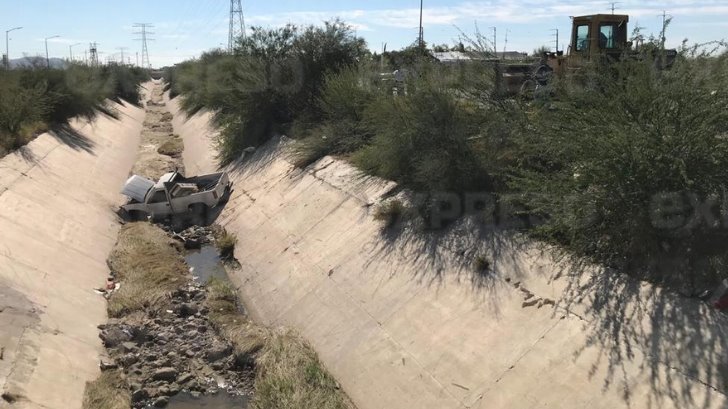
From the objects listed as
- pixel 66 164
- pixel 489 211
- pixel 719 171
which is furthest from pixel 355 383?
pixel 66 164

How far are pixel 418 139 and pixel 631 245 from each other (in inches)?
263

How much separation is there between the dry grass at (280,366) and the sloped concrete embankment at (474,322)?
1.24ft

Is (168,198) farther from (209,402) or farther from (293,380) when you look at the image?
(293,380)

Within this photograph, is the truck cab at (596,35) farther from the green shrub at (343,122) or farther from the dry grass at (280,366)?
the dry grass at (280,366)

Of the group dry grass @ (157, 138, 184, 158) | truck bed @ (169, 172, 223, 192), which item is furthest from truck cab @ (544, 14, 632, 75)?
dry grass @ (157, 138, 184, 158)

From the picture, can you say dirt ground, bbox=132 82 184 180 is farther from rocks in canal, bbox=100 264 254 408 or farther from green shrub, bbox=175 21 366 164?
rocks in canal, bbox=100 264 254 408

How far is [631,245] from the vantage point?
369 inches

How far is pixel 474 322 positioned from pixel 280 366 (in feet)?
11.2

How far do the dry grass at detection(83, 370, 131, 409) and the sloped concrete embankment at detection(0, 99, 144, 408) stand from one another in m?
0.16

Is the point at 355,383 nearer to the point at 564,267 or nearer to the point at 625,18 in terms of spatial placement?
the point at 564,267

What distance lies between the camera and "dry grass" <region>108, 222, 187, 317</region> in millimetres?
14406

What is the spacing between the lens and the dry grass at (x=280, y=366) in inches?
390

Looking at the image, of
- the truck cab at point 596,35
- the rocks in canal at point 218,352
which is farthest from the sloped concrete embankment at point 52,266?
the truck cab at point 596,35

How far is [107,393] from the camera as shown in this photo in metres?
10.3
